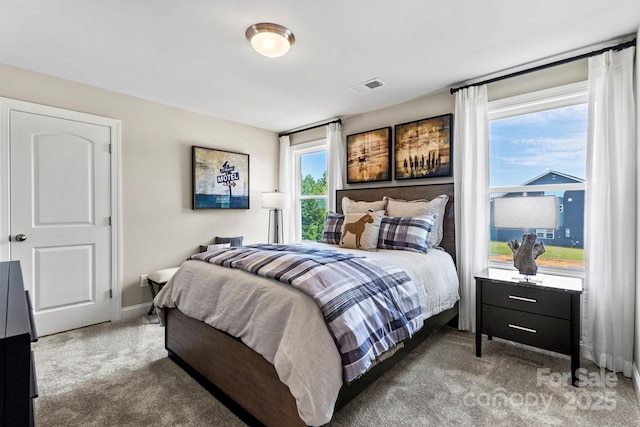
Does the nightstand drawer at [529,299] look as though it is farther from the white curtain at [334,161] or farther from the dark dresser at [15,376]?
the dark dresser at [15,376]

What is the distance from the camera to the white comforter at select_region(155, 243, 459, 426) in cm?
132

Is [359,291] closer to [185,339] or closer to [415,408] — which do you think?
[415,408]

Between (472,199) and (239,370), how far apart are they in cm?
242

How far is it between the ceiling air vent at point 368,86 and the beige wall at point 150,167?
6.31ft

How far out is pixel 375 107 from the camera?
3.73m

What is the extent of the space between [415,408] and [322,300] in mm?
935

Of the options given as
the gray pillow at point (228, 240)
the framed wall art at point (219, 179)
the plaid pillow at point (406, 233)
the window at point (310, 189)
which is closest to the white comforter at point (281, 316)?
the plaid pillow at point (406, 233)

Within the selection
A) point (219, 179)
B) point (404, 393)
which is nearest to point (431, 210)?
point (404, 393)

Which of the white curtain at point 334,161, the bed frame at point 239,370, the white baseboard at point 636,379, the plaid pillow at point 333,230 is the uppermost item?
the white curtain at point 334,161

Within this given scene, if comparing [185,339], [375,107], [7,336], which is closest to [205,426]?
[185,339]

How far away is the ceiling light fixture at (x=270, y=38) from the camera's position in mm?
2070

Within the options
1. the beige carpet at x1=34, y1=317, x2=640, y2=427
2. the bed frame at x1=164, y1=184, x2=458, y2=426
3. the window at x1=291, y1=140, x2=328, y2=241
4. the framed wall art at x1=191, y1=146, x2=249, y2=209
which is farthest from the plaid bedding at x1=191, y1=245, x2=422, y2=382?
the window at x1=291, y1=140, x2=328, y2=241

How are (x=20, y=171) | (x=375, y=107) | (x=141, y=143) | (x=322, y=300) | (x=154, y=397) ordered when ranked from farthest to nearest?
(x=375, y=107) < (x=141, y=143) < (x=20, y=171) < (x=154, y=397) < (x=322, y=300)

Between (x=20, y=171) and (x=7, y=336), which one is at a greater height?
(x=20, y=171)
